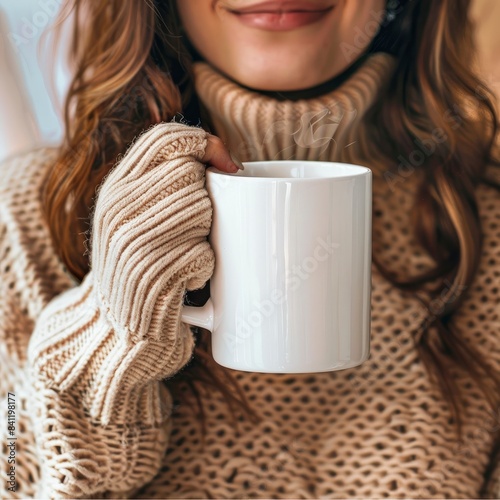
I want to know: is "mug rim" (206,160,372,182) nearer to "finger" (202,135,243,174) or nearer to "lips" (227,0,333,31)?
"finger" (202,135,243,174)

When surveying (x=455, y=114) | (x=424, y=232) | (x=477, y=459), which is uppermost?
(x=455, y=114)

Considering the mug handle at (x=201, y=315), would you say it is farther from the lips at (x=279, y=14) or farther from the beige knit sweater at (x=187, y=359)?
the lips at (x=279, y=14)

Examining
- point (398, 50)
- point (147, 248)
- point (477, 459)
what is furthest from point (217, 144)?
point (477, 459)

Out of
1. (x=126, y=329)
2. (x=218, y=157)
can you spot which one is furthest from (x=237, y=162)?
(x=126, y=329)

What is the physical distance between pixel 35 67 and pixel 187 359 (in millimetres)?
274

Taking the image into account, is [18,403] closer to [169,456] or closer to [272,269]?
[169,456]

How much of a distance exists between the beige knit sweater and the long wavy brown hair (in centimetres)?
1

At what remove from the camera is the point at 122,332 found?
52 centimetres

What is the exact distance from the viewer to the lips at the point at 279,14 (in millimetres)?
557

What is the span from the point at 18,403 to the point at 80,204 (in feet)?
0.59

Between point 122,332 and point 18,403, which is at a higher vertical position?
point 122,332

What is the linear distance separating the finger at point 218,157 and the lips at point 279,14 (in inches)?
4.4

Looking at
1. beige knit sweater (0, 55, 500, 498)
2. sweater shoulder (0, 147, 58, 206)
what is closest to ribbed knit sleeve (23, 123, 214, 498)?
beige knit sweater (0, 55, 500, 498)

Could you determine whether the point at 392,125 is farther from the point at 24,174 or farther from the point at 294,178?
the point at 24,174
